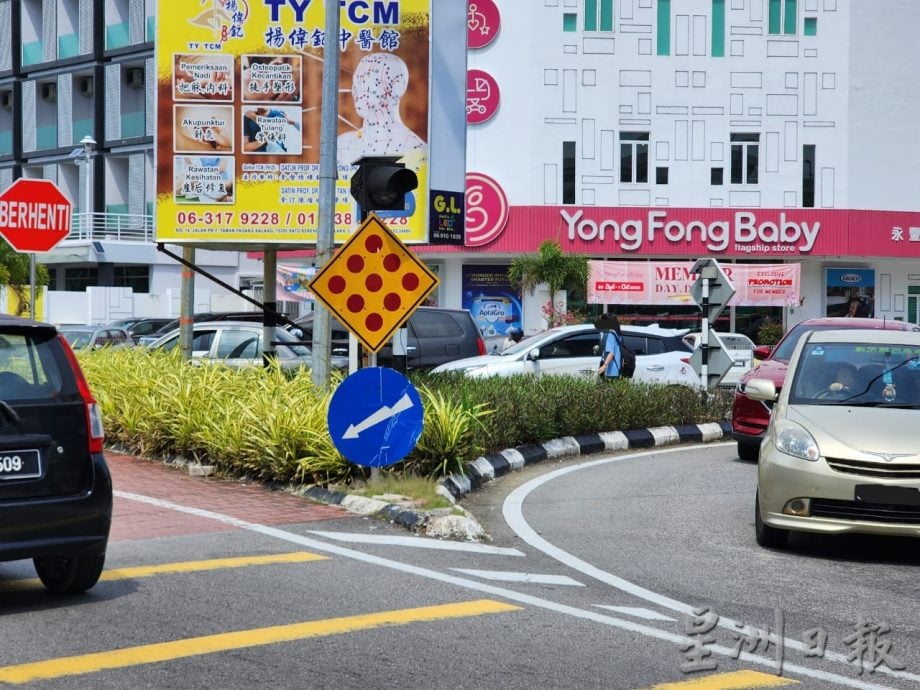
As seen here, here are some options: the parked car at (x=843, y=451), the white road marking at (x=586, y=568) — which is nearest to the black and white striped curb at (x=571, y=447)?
the white road marking at (x=586, y=568)

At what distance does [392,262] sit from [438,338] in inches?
364

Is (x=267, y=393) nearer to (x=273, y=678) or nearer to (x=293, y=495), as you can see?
(x=293, y=495)

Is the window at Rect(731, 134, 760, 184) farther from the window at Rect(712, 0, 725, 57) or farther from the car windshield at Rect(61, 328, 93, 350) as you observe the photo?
the car windshield at Rect(61, 328, 93, 350)

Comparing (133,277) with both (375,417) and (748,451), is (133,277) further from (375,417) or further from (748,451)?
(375,417)

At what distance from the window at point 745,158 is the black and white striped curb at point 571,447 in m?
22.9

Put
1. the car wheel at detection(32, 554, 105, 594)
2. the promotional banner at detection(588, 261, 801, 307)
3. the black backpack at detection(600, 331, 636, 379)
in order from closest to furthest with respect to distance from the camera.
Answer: the car wheel at detection(32, 554, 105, 594)
the black backpack at detection(600, 331, 636, 379)
the promotional banner at detection(588, 261, 801, 307)

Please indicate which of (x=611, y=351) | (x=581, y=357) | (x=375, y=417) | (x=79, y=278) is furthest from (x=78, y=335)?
(x=79, y=278)

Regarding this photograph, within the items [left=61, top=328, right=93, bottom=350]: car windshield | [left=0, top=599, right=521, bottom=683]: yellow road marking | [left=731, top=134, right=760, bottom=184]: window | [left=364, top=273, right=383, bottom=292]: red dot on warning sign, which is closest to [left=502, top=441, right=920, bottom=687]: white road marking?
[left=0, top=599, right=521, bottom=683]: yellow road marking

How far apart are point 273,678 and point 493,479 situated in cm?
760

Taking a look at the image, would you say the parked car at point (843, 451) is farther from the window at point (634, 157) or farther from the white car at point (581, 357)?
the window at point (634, 157)

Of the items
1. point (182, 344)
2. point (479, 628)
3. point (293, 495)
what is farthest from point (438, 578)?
point (182, 344)

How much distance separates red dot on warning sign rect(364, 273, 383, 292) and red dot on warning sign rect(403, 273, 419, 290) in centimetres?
22

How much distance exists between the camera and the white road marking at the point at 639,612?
6930mm

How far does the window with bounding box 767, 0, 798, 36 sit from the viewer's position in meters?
39.7
